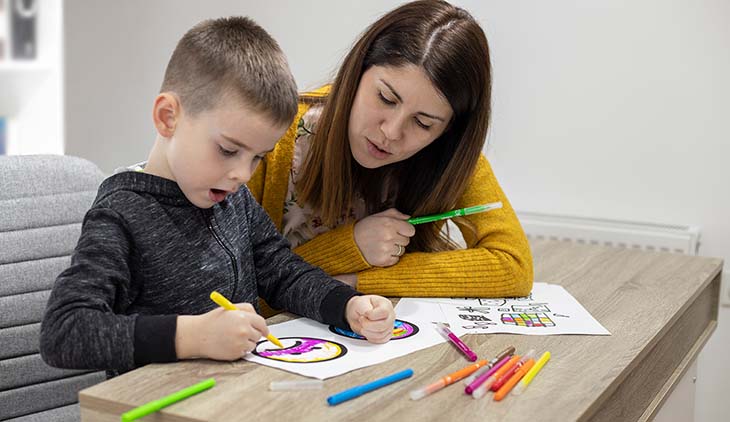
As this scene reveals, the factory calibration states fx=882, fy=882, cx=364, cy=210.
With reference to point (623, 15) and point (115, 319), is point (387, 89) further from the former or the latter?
point (623, 15)

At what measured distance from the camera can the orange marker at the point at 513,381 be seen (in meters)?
0.95

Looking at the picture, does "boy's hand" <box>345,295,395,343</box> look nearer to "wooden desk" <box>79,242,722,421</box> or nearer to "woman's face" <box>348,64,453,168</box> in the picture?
"wooden desk" <box>79,242,722,421</box>

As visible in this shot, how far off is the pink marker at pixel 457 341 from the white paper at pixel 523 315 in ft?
0.08

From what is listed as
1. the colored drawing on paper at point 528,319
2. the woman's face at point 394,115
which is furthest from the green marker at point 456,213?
the colored drawing on paper at point 528,319

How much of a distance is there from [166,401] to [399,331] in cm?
40

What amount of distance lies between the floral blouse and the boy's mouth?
35cm

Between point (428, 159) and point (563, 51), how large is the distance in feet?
2.95

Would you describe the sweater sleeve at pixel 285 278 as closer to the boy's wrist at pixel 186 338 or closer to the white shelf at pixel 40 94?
the boy's wrist at pixel 186 338

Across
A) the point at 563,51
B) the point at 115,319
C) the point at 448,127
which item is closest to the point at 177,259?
the point at 115,319

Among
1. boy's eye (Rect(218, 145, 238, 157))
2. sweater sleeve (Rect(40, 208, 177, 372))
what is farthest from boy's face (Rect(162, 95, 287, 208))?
sweater sleeve (Rect(40, 208, 177, 372))

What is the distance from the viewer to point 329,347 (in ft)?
3.58

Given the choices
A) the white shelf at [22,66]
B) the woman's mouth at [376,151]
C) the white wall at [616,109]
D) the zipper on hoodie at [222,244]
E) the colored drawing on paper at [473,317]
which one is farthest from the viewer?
the white shelf at [22,66]

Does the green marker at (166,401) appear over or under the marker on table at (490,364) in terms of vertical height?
over

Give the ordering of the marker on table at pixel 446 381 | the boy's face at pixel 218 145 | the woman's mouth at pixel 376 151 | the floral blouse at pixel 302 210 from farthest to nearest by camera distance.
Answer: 1. the floral blouse at pixel 302 210
2. the woman's mouth at pixel 376 151
3. the boy's face at pixel 218 145
4. the marker on table at pixel 446 381
